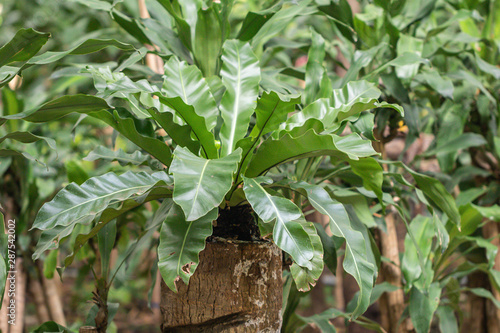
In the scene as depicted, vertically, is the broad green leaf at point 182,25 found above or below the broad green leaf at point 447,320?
above

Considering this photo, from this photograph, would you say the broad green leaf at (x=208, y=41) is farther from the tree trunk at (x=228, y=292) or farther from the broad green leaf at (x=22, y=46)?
the tree trunk at (x=228, y=292)

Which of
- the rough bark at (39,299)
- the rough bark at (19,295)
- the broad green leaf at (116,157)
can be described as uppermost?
the broad green leaf at (116,157)

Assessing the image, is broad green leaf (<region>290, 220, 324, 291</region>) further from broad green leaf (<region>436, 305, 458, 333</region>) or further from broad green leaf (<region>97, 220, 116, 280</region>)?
broad green leaf (<region>436, 305, 458, 333</region>)

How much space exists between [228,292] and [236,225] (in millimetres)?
140

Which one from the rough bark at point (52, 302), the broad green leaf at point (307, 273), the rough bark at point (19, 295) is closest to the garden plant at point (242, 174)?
the broad green leaf at point (307, 273)

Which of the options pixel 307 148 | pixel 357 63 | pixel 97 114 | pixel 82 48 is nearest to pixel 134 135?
pixel 97 114

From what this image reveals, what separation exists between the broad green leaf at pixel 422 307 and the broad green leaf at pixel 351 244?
0.57 m

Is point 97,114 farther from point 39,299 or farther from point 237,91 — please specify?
point 39,299

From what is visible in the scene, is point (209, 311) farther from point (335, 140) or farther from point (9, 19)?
point (9, 19)

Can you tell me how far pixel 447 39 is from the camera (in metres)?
1.69

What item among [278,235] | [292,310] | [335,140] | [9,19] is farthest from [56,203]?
[9,19]

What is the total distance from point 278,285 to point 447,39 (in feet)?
4.18

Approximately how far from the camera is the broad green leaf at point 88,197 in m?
0.75

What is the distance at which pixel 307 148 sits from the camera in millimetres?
790
